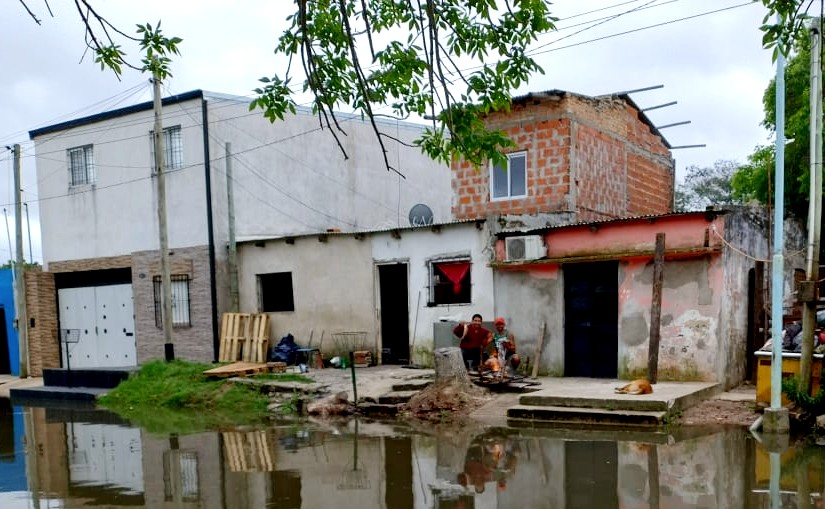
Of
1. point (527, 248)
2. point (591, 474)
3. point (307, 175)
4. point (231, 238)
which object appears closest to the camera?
point (591, 474)

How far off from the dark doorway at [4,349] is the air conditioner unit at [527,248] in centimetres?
1931

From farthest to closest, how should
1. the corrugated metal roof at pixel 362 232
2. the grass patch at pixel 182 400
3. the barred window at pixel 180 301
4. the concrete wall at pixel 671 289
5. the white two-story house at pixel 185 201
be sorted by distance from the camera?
1. the barred window at pixel 180 301
2. the white two-story house at pixel 185 201
3. the corrugated metal roof at pixel 362 232
4. the grass patch at pixel 182 400
5. the concrete wall at pixel 671 289

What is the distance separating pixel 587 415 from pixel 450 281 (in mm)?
6084

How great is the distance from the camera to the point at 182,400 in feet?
55.2

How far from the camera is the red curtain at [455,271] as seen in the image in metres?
17.0

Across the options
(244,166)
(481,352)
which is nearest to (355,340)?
(481,352)

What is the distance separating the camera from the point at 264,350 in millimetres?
19781

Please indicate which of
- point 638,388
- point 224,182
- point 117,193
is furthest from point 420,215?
point 638,388

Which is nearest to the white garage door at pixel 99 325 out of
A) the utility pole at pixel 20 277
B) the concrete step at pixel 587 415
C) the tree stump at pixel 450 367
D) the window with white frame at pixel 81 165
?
the utility pole at pixel 20 277

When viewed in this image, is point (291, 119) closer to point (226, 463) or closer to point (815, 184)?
point (226, 463)

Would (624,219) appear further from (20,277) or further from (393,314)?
(20,277)

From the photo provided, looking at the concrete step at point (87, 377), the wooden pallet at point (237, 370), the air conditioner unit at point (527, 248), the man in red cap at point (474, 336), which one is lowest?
the concrete step at point (87, 377)

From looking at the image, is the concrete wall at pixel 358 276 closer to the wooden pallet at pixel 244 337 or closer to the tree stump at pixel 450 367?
→ the wooden pallet at pixel 244 337

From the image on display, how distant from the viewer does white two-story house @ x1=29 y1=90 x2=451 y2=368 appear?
67.1 feet
